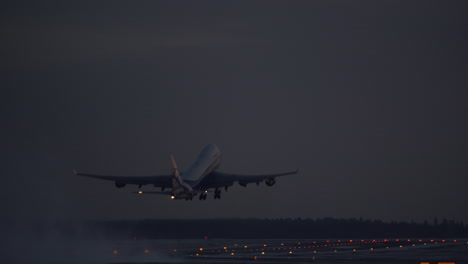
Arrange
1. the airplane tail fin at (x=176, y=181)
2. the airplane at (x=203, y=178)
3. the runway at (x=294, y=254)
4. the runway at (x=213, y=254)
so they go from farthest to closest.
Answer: the airplane at (x=203, y=178) < the airplane tail fin at (x=176, y=181) < the runway at (x=294, y=254) < the runway at (x=213, y=254)

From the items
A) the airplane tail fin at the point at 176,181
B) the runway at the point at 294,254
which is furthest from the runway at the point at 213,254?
the airplane tail fin at the point at 176,181

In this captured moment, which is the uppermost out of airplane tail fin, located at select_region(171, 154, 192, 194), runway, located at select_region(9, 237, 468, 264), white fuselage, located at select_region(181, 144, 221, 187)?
white fuselage, located at select_region(181, 144, 221, 187)

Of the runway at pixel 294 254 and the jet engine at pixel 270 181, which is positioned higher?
the jet engine at pixel 270 181

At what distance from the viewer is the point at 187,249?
102m

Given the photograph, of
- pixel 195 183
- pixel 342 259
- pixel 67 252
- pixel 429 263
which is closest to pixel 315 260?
pixel 342 259

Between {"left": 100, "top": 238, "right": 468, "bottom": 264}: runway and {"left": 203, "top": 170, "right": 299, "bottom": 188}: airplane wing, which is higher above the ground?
{"left": 203, "top": 170, "right": 299, "bottom": 188}: airplane wing

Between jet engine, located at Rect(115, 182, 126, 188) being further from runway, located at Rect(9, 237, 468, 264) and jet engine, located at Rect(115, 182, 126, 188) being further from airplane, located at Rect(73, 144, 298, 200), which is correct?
runway, located at Rect(9, 237, 468, 264)

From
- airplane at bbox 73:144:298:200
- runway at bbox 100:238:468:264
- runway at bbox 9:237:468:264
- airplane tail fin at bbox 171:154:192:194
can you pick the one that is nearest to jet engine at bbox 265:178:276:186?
airplane at bbox 73:144:298:200

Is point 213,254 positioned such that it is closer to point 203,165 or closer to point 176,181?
point 176,181

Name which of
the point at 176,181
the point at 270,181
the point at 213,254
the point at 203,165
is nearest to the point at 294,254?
the point at 213,254

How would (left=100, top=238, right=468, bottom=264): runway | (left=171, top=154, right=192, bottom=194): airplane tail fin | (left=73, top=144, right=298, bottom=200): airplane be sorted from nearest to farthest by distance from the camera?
(left=100, top=238, right=468, bottom=264): runway, (left=171, top=154, right=192, bottom=194): airplane tail fin, (left=73, top=144, right=298, bottom=200): airplane

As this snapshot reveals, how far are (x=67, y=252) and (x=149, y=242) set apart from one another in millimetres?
33345

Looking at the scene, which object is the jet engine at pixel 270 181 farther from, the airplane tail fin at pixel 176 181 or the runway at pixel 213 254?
the airplane tail fin at pixel 176 181

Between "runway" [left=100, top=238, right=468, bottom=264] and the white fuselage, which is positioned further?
the white fuselage
